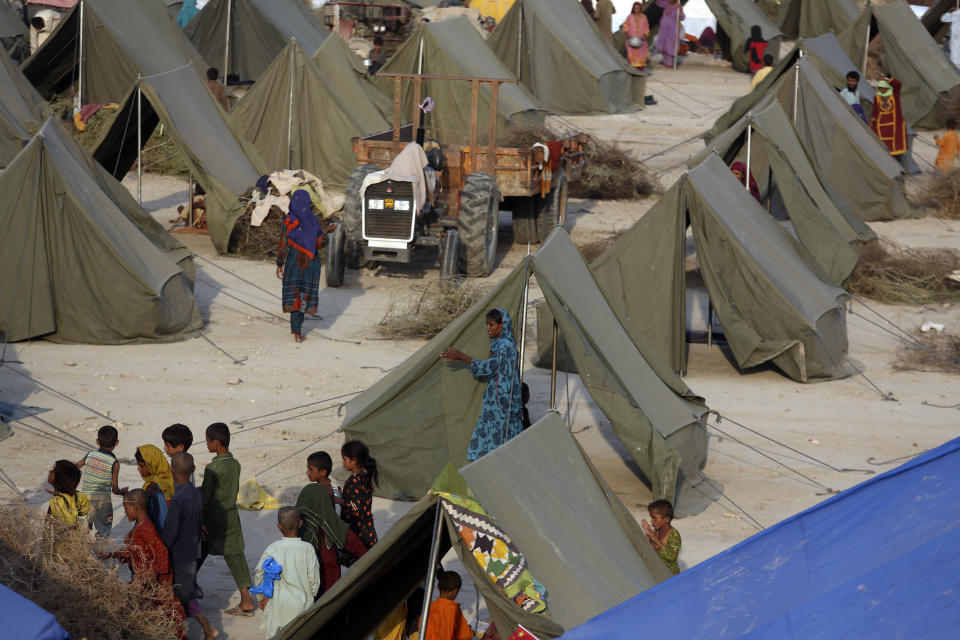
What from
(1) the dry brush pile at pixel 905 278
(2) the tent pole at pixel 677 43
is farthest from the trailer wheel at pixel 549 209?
(2) the tent pole at pixel 677 43

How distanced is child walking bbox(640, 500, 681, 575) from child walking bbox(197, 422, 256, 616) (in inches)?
89.0

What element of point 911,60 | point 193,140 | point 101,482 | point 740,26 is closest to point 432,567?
point 101,482

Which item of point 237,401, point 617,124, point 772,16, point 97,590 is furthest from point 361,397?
point 772,16

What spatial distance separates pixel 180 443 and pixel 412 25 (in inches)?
920

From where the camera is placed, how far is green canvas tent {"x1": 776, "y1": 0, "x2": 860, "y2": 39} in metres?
29.7

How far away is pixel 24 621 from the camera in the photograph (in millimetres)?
4684

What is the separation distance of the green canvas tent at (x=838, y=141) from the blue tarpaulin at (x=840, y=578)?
42.2 ft

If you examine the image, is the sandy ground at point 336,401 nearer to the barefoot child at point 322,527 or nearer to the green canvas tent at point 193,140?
the barefoot child at point 322,527

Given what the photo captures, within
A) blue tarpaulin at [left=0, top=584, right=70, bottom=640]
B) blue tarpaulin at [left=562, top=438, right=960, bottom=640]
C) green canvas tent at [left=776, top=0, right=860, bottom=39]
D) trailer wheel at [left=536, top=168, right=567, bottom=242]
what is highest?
green canvas tent at [left=776, top=0, right=860, bottom=39]

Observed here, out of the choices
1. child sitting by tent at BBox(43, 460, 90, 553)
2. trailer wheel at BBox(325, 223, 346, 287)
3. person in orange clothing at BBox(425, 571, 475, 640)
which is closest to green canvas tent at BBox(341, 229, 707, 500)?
child sitting by tent at BBox(43, 460, 90, 553)

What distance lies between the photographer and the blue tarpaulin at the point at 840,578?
13.8 ft

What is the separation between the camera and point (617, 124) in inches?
953

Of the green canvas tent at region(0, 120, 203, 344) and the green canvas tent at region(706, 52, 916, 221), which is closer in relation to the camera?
the green canvas tent at region(0, 120, 203, 344)

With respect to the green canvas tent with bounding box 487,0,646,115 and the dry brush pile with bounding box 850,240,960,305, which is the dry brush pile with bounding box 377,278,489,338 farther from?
the green canvas tent with bounding box 487,0,646,115
